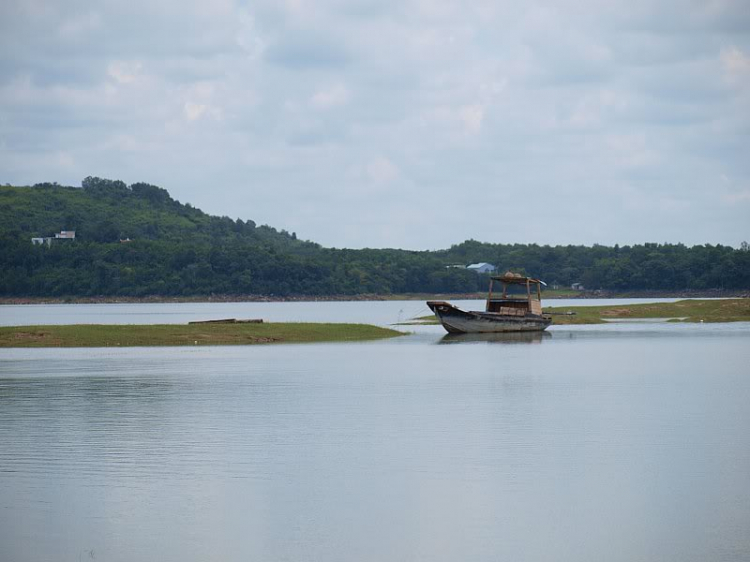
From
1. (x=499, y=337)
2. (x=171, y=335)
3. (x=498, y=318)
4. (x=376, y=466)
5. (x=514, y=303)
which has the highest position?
(x=514, y=303)

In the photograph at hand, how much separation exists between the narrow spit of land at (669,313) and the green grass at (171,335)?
34.0 meters

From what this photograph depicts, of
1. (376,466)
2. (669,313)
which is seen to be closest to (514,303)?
(669,313)

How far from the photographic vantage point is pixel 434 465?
30.4m

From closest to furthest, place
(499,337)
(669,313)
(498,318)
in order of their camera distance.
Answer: (499,337) < (498,318) < (669,313)

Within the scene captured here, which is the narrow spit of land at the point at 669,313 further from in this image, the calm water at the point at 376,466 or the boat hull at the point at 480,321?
the calm water at the point at 376,466

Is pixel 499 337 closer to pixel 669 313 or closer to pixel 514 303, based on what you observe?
pixel 514 303

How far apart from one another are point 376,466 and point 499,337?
7008 cm

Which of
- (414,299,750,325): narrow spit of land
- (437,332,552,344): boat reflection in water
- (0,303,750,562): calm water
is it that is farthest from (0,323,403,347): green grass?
(414,299,750,325): narrow spit of land

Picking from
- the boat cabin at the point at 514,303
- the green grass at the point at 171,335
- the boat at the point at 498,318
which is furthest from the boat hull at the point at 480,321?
the green grass at the point at 171,335

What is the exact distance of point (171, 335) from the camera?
276ft

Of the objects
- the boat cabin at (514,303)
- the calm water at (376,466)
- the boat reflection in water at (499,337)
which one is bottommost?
the calm water at (376,466)

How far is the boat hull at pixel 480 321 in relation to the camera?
102 meters

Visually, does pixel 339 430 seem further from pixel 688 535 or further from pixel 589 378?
pixel 589 378

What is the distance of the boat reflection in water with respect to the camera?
9275 cm
